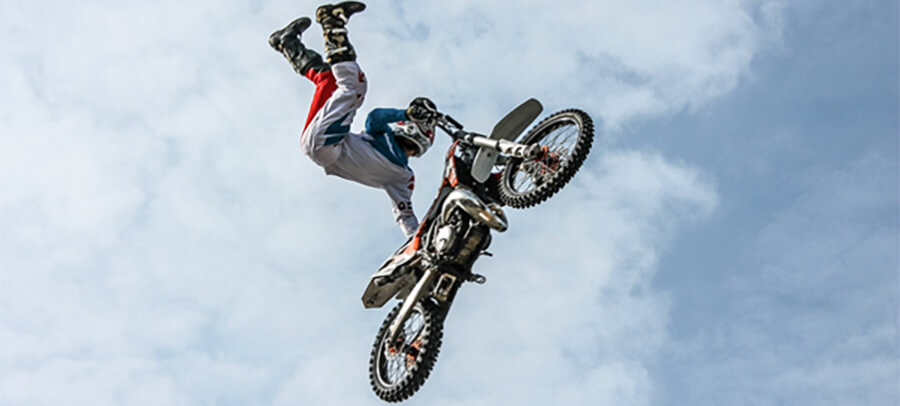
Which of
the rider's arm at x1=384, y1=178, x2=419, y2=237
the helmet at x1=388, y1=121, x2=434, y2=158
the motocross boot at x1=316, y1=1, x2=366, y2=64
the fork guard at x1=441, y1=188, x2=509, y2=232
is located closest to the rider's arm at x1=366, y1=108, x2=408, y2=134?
the helmet at x1=388, y1=121, x2=434, y2=158

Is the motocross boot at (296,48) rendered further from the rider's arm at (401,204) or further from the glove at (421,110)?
the rider's arm at (401,204)

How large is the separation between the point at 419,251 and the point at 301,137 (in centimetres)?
229

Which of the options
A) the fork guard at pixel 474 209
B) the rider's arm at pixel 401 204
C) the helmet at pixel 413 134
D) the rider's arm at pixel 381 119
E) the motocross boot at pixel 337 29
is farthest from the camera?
the rider's arm at pixel 401 204

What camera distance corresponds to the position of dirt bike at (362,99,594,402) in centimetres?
1708

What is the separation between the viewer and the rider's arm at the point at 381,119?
18281 mm

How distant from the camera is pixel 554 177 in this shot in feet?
56.1

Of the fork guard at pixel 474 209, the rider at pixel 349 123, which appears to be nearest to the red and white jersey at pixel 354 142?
the rider at pixel 349 123

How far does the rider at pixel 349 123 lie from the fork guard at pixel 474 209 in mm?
1315

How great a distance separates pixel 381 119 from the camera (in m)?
18.3

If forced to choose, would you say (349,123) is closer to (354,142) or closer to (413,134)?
(354,142)

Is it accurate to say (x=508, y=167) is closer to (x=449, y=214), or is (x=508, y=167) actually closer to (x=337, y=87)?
(x=449, y=214)

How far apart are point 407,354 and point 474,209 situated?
7.57ft

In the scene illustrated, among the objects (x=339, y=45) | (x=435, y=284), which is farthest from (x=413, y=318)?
(x=339, y=45)

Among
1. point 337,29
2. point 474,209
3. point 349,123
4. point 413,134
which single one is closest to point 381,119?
point 413,134
